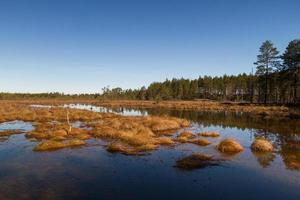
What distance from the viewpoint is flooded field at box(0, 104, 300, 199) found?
1545 centimetres

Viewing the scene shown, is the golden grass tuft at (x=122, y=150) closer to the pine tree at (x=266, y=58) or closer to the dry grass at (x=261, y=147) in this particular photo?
the dry grass at (x=261, y=147)

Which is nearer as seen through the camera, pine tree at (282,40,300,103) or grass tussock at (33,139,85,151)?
grass tussock at (33,139,85,151)

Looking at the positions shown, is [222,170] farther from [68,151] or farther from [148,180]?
[68,151]

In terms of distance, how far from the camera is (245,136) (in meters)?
35.2

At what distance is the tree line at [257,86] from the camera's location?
266ft

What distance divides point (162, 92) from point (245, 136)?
132 m

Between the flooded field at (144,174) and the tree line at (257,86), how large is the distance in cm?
6122

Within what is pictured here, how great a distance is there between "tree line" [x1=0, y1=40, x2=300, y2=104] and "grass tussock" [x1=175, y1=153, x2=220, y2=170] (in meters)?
66.8

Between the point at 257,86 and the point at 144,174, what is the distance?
120 metres

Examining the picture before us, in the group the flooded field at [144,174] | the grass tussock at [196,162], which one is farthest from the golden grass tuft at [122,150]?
the grass tussock at [196,162]

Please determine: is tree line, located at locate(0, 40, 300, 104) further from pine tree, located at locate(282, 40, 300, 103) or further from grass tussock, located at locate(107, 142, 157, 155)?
grass tussock, located at locate(107, 142, 157, 155)

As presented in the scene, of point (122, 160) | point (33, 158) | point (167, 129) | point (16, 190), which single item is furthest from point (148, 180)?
point (167, 129)

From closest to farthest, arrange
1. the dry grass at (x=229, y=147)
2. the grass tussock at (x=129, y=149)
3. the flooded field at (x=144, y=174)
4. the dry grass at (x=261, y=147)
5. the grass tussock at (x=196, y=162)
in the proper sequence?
1. the flooded field at (x=144, y=174)
2. the grass tussock at (x=196, y=162)
3. the grass tussock at (x=129, y=149)
4. the dry grass at (x=229, y=147)
5. the dry grass at (x=261, y=147)

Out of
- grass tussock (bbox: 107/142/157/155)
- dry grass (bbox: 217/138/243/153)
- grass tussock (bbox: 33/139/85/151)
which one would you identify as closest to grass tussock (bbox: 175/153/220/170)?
dry grass (bbox: 217/138/243/153)
